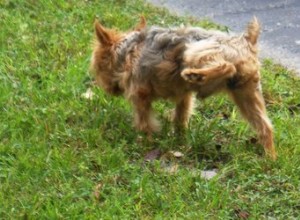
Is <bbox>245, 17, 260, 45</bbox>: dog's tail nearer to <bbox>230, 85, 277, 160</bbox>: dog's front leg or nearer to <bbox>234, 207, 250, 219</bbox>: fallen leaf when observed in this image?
<bbox>230, 85, 277, 160</bbox>: dog's front leg

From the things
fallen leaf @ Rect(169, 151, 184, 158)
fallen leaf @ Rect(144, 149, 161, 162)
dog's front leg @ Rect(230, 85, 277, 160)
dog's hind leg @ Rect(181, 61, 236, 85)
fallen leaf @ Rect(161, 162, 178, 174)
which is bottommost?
fallen leaf @ Rect(144, 149, 161, 162)

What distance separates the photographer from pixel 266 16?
9.52 meters

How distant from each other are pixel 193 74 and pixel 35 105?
6.32 ft

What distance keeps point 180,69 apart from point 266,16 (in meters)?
3.90

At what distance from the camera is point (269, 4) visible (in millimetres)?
9914

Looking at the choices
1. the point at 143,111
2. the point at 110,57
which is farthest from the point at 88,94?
the point at 143,111

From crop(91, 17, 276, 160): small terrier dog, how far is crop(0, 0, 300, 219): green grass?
0.23 metres

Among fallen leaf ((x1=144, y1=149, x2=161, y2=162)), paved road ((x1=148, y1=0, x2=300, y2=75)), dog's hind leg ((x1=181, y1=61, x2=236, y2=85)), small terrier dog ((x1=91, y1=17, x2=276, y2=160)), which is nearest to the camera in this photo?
dog's hind leg ((x1=181, y1=61, x2=236, y2=85))

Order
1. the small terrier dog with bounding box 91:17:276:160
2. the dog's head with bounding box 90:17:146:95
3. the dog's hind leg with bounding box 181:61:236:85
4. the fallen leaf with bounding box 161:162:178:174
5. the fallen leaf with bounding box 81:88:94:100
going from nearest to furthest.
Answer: the dog's hind leg with bounding box 181:61:236:85 → the small terrier dog with bounding box 91:17:276:160 → the fallen leaf with bounding box 161:162:178:174 → the dog's head with bounding box 90:17:146:95 → the fallen leaf with bounding box 81:88:94:100

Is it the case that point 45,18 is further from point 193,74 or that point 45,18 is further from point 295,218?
point 295,218

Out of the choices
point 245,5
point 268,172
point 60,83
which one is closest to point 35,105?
point 60,83

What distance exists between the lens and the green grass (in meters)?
5.31

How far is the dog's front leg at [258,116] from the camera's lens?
19.4 feet

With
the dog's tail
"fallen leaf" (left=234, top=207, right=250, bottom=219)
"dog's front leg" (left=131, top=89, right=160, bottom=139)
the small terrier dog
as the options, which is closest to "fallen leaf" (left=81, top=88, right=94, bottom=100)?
the small terrier dog
